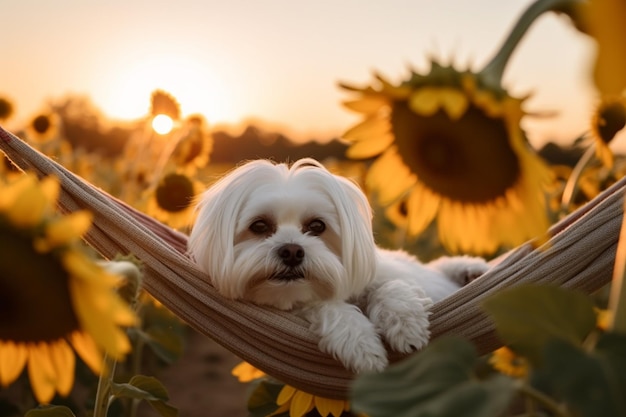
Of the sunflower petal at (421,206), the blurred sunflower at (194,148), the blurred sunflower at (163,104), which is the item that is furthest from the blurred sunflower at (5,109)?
the sunflower petal at (421,206)

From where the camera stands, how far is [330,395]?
2.39 meters

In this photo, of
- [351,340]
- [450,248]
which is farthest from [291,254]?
[450,248]

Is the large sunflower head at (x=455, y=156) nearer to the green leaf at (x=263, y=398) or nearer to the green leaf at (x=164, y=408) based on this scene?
the green leaf at (x=164, y=408)

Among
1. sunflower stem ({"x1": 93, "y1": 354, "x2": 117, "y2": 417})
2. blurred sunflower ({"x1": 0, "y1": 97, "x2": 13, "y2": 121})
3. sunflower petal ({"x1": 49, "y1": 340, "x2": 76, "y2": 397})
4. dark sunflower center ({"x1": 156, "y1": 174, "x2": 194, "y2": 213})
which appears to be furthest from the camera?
blurred sunflower ({"x1": 0, "y1": 97, "x2": 13, "y2": 121})

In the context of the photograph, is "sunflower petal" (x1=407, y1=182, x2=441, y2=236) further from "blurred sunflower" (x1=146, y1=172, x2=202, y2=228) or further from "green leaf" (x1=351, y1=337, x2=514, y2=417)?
"blurred sunflower" (x1=146, y1=172, x2=202, y2=228)

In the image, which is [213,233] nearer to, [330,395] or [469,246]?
[330,395]

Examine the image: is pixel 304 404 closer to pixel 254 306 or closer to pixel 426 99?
pixel 254 306

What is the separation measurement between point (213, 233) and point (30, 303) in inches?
57.4

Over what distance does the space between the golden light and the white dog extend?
6.53 feet

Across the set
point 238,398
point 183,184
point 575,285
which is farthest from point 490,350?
point 238,398

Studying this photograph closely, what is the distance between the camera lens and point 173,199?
157 inches

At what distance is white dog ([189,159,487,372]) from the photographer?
2.35m

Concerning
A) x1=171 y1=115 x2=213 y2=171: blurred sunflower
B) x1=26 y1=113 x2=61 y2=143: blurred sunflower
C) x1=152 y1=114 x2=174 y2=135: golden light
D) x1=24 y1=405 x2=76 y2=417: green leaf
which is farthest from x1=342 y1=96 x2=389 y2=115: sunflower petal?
x1=26 y1=113 x2=61 y2=143: blurred sunflower

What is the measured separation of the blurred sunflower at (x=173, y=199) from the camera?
13.1 feet
